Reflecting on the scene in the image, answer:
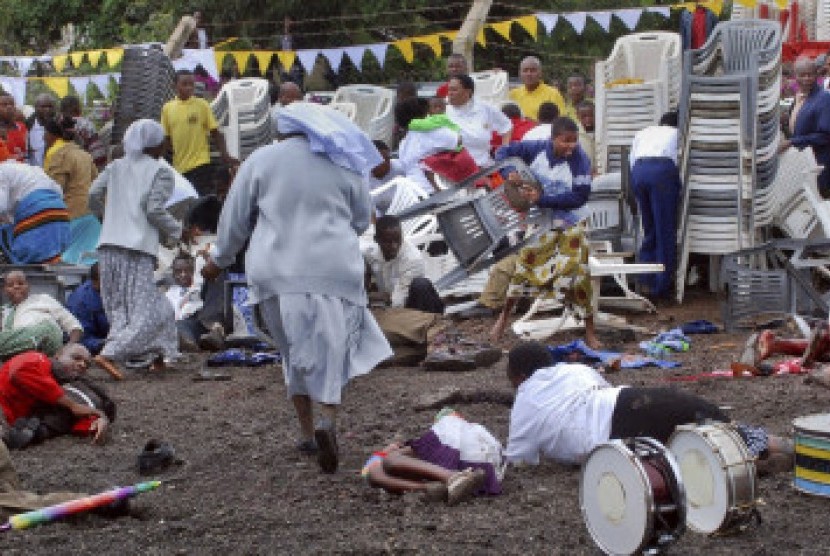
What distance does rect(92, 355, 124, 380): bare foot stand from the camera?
1110cm

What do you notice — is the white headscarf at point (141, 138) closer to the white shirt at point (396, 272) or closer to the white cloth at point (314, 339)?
the white shirt at point (396, 272)

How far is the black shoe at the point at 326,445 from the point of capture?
7.38m

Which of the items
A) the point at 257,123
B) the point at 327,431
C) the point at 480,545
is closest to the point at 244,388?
the point at 327,431

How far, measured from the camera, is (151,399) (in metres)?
10.1

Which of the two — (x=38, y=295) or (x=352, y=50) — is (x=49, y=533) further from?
(x=352, y=50)

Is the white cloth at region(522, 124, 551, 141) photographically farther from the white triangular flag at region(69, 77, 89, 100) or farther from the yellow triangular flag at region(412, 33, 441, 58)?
the white triangular flag at region(69, 77, 89, 100)

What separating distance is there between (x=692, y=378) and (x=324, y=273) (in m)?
2.77

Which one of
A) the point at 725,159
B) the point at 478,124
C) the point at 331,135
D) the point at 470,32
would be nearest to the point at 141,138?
the point at 478,124

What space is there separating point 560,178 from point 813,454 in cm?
482

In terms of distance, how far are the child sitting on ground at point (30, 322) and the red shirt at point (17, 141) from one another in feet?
11.9

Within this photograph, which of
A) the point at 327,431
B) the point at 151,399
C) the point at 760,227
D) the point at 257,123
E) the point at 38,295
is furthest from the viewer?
the point at 257,123

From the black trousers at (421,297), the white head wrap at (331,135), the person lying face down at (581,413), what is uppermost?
the white head wrap at (331,135)

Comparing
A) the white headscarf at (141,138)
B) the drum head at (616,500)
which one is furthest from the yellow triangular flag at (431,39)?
the drum head at (616,500)

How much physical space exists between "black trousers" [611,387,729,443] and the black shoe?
125cm
